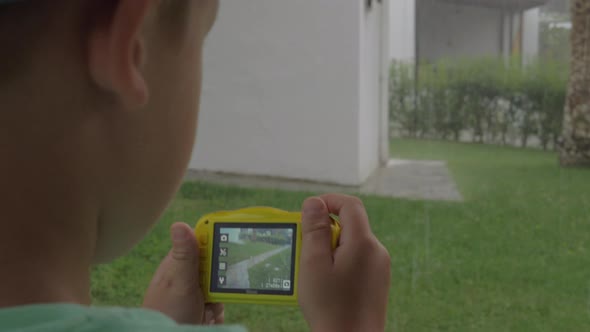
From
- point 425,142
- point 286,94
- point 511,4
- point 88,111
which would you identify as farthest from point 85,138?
point 425,142

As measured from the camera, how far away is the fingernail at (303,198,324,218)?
55 centimetres

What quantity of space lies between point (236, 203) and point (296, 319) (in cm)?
33

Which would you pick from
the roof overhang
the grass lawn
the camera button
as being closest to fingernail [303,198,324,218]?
the camera button

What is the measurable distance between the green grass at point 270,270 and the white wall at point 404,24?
0.88m

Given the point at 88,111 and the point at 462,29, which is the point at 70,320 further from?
the point at 462,29

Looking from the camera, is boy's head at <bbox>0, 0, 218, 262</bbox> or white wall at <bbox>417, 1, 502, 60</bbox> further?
white wall at <bbox>417, 1, 502, 60</bbox>

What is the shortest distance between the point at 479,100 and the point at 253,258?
1.08 m

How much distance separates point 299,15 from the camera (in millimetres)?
1442

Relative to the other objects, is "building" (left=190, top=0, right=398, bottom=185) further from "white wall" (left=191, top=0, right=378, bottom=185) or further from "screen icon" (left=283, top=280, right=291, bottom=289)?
"screen icon" (left=283, top=280, right=291, bottom=289)

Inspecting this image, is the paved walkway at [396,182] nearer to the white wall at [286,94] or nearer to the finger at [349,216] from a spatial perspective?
the white wall at [286,94]

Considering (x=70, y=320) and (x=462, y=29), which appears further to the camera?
(x=462, y=29)

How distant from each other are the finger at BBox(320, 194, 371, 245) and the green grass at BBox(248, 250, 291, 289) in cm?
6

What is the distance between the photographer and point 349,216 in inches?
21.5

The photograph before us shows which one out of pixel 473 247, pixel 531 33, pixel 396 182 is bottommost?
pixel 473 247
